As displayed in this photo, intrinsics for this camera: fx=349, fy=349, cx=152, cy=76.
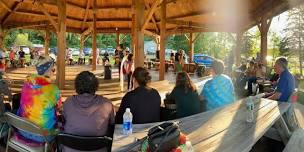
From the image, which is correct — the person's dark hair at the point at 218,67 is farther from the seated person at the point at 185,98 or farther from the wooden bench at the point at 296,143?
the wooden bench at the point at 296,143

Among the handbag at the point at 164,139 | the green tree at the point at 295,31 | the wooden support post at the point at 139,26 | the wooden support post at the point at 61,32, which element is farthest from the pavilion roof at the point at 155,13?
the green tree at the point at 295,31

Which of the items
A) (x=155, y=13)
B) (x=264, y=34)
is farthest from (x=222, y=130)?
(x=155, y=13)

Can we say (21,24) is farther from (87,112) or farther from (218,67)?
(87,112)

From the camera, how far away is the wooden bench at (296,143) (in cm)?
342

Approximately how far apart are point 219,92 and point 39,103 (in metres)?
2.22

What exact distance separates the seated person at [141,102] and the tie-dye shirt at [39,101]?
0.64m

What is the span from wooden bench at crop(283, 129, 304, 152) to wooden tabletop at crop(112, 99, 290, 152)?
0.31 m

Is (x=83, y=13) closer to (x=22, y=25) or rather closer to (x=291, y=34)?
(x=22, y=25)

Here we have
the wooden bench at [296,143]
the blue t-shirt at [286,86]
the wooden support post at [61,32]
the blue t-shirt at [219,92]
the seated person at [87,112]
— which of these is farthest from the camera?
the wooden support post at [61,32]

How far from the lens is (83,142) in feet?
8.68

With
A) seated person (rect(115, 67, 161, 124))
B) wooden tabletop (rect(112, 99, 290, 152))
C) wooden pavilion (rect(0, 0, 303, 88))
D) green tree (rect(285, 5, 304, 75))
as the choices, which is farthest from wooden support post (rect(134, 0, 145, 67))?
green tree (rect(285, 5, 304, 75))

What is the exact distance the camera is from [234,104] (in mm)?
4184

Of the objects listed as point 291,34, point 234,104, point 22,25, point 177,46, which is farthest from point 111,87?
point 177,46

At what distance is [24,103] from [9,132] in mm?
339
